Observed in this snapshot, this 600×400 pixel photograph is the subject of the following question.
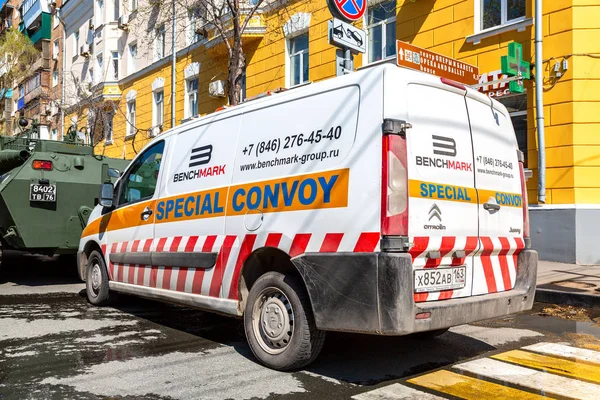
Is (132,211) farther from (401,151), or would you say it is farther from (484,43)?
(484,43)

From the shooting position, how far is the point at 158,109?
78.5 ft

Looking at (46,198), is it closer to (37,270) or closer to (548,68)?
(37,270)

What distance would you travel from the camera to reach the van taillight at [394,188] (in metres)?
3.68

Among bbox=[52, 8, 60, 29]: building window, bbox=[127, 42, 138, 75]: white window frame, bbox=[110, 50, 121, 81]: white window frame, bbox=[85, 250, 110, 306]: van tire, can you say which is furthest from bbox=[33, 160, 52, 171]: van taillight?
bbox=[52, 8, 60, 29]: building window

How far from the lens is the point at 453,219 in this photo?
4.09 metres

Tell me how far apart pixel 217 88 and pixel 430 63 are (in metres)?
15.0

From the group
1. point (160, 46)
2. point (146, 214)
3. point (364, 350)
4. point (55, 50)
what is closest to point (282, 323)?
point (364, 350)

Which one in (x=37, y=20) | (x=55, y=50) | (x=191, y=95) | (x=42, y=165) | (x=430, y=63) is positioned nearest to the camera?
(x=430, y=63)

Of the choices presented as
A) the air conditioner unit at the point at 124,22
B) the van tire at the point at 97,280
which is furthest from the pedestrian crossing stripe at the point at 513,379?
the air conditioner unit at the point at 124,22

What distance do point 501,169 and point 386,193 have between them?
1476 mm

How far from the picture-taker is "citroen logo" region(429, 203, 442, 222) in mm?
3908

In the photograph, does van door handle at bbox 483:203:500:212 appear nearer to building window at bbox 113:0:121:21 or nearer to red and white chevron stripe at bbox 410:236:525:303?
red and white chevron stripe at bbox 410:236:525:303

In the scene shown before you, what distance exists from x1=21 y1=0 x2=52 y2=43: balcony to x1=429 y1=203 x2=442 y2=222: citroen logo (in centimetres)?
4118

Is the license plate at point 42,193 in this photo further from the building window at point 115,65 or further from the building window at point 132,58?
the building window at point 115,65
